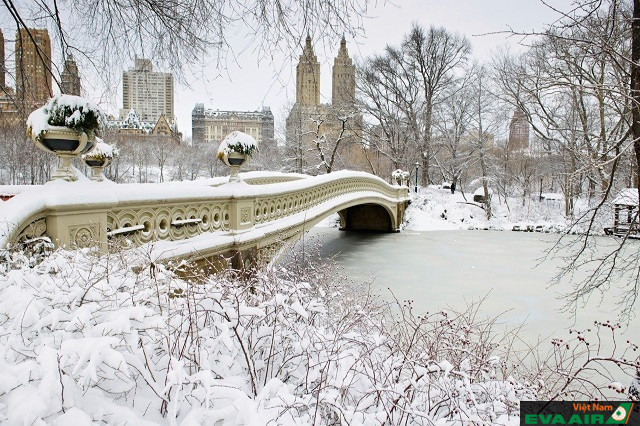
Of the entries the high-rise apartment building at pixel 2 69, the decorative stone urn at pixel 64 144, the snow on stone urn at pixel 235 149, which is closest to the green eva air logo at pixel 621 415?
the decorative stone urn at pixel 64 144

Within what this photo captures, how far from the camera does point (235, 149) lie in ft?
20.5

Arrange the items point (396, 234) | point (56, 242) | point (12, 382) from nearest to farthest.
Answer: point (12, 382)
point (56, 242)
point (396, 234)

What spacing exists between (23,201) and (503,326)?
7.27 metres

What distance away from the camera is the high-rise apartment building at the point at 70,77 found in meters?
3.75

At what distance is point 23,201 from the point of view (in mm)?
3182

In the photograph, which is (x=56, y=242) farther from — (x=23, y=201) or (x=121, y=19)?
(x=121, y=19)

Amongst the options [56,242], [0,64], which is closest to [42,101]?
[0,64]

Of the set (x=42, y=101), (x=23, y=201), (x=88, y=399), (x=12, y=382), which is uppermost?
(x=42, y=101)

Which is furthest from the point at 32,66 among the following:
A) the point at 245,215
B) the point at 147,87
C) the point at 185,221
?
the point at 245,215

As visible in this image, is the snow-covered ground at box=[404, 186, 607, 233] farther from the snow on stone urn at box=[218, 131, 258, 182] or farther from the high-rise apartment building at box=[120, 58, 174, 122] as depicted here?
the high-rise apartment building at box=[120, 58, 174, 122]

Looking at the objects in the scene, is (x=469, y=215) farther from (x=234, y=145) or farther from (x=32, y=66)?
(x=32, y=66)

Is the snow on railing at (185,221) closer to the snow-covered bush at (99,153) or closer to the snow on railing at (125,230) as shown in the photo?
the snow on railing at (125,230)

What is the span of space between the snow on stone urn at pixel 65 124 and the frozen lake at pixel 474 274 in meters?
3.63

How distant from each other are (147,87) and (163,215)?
1743 millimetres
